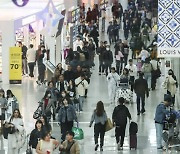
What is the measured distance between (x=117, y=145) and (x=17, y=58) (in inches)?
528

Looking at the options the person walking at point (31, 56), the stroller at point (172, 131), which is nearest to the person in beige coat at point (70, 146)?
the stroller at point (172, 131)

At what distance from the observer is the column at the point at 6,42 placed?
3412 centimetres

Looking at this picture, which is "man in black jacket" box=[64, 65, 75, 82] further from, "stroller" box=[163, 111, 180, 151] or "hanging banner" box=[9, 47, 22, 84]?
"stroller" box=[163, 111, 180, 151]

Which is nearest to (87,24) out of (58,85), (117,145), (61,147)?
(58,85)

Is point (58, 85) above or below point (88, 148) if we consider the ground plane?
above

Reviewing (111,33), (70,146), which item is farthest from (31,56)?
(70,146)

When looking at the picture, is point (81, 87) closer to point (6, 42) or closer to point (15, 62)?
point (15, 62)

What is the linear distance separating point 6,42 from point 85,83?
316 inches

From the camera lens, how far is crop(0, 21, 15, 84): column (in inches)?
1344

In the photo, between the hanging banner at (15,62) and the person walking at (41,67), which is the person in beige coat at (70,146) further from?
the hanging banner at (15,62)

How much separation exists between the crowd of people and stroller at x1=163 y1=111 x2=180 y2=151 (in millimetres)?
167

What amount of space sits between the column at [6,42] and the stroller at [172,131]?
46.9ft

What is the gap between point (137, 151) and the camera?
A: 70.0 feet

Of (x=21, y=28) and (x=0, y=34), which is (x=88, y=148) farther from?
(x=21, y=28)
